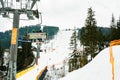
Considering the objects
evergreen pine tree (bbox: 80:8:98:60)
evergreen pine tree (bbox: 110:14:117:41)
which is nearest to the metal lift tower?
evergreen pine tree (bbox: 80:8:98:60)

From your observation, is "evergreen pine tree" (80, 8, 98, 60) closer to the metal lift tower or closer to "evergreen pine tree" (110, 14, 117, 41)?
"evergreen pine tree" (110, 14, 117, 41)

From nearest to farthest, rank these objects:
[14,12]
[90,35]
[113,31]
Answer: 1. [14,12]
2. [90,35]
3. [113,31]

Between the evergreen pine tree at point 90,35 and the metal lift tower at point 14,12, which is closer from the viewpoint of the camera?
the metal lift tower at point 14,12

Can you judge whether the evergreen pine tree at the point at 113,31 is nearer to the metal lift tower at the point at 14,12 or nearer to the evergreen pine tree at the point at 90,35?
the evergreen pine tree at the point at 90,35

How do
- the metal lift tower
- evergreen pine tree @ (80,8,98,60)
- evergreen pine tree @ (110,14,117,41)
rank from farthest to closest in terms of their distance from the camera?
evergreen pine tree @ (110,14,117,41) < evergreen pine tree @ (80,8,98,60) < the metal lift tower

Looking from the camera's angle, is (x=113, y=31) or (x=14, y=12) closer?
(x=14, y=12)

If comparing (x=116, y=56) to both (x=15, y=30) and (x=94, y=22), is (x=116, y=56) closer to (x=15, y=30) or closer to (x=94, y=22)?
(x=15, y=30)

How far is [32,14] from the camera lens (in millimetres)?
23312

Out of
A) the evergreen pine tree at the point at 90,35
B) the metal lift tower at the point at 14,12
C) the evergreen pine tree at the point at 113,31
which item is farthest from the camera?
the evergreen pine tree at the point at 113,31

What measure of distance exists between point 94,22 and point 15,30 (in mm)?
51786

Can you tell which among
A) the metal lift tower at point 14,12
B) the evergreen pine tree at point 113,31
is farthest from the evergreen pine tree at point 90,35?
the metal lift tower at point 14,12

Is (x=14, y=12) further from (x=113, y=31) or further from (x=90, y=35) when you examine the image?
(x=113, y=31)

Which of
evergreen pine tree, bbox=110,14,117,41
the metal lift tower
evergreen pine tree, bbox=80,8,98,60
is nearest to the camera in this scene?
the metal lift tower

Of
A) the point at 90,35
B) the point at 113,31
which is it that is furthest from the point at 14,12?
the point at 113,31
